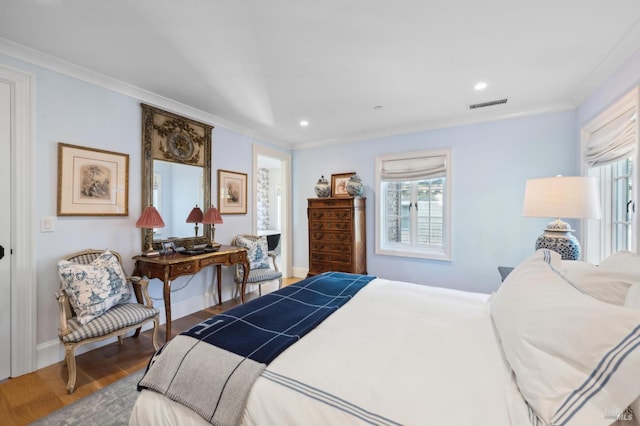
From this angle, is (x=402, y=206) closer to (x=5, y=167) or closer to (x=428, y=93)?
(x=428, y=93)

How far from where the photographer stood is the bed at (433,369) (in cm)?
77

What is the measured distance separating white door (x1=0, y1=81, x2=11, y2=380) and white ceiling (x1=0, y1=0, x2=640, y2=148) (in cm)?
45

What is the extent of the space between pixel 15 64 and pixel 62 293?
1.76 metres

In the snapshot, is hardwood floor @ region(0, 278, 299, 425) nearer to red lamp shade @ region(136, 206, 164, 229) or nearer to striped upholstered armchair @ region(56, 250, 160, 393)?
striped upholstered armchair @ region(56, 250, 160, 393)

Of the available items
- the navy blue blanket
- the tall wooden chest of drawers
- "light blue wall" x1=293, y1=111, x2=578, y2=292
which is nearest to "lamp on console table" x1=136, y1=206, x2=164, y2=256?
the navy blue blanket

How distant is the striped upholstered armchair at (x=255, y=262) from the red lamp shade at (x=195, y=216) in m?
0.66

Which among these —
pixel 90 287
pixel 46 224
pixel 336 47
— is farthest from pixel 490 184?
pixel 46 224

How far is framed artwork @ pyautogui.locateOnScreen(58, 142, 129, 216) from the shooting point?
229 centimetres

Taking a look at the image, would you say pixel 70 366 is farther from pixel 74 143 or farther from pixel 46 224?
pixel 74 143

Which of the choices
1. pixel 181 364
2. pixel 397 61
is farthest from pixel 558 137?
pixel 181 364

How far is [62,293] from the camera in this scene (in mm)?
1985

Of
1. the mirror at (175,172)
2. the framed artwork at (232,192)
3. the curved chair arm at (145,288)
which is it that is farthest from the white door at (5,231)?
the framed artwork at (232,192)

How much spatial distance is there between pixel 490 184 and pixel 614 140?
125 cm

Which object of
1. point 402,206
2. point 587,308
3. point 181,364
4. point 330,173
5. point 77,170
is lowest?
point 181,364
